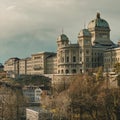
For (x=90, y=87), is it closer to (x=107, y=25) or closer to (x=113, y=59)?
(x=113, y=59)

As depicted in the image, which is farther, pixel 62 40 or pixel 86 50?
pixel 62 40

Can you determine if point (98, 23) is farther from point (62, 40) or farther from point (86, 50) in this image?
point (86, 50)

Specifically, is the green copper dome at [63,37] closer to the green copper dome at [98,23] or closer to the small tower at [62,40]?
the small tower at [62,40]

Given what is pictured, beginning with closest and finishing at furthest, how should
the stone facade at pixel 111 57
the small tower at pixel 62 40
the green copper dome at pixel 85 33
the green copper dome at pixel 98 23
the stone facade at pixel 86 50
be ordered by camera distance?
the stone facade at pixel 111 57 → the stone facade at pixel 86 50 → the green copper dome at pixel 85 33 → the small tower at pixel 62 40 → the green copper dome at pixel 98 23

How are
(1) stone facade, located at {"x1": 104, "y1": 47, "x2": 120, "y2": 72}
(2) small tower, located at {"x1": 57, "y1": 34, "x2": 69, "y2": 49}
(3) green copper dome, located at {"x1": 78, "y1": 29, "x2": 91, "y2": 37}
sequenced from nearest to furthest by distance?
1. (1) stone facade, located at {"x1": 104, "y1": 47, "x2": 120, "y2": 72}
2. (3) green copper dome, located at {"x1": 78, "y1": 29, "x2": 91, "y2": 37}
3. (2) small tower, located at {"x1": 57, "y1": 34, "x2": 69, "y2": 49}

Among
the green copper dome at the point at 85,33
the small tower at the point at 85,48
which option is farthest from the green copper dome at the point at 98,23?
the small tower at the point at 85,48

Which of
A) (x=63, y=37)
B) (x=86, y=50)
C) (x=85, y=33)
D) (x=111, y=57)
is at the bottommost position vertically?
(x=111, y=57)

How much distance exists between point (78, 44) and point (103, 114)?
64.1 m

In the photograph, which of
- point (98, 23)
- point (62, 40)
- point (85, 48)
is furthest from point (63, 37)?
point (85, 48)

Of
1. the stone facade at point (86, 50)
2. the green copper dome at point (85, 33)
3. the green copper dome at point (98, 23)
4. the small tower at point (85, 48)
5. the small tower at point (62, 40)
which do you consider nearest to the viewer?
the small tower at point (85, 48)

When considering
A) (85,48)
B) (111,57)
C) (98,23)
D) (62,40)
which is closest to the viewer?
(111,57)

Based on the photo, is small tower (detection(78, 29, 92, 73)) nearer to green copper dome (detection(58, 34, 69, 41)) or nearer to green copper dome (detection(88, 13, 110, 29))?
green copper dome (detection(58, 34, 69, 41))

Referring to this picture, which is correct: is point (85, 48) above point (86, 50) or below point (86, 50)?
above

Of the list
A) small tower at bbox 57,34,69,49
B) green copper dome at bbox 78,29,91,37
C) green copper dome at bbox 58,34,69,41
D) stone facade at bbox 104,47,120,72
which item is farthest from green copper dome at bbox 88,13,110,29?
stone facade at bbox 104,47,120,72
